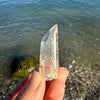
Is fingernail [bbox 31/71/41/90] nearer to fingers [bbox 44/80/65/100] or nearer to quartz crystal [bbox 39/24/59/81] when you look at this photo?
quartz crystal [bbox 39/24/59/81]

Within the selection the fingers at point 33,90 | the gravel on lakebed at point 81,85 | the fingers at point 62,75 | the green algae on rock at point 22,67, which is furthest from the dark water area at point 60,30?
the fingers at point 33,90

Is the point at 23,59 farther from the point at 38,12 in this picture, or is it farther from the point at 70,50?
the point at 38,12

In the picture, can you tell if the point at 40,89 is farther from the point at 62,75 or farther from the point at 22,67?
the point at 22,67

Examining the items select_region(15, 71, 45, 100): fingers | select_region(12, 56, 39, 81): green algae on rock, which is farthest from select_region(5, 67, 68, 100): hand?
select_region(12, 56, 39, 81): green algae on rock

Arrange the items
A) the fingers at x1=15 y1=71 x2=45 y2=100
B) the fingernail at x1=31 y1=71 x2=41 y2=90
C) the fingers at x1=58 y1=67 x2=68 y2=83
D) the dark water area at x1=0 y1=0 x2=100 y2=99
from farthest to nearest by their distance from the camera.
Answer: the dark water area at x1=0 y1=0 x2=100 y2=99 → the fingers at x1=58 y1=67 x2=68 y2=83 → the fingernail at x1=31 y1=71 x2=41 y2=90 → the fingers at x1=15 y1=71 x2=45 y2=100

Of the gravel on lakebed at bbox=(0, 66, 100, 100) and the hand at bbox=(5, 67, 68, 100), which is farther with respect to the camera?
the gravel on lakebed at bbox=(0, 66, 100, 100)

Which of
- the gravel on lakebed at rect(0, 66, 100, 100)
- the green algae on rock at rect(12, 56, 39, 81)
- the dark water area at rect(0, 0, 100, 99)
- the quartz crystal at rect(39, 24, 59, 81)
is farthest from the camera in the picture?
the dark water area at rect(0, 0, 100, 99)
